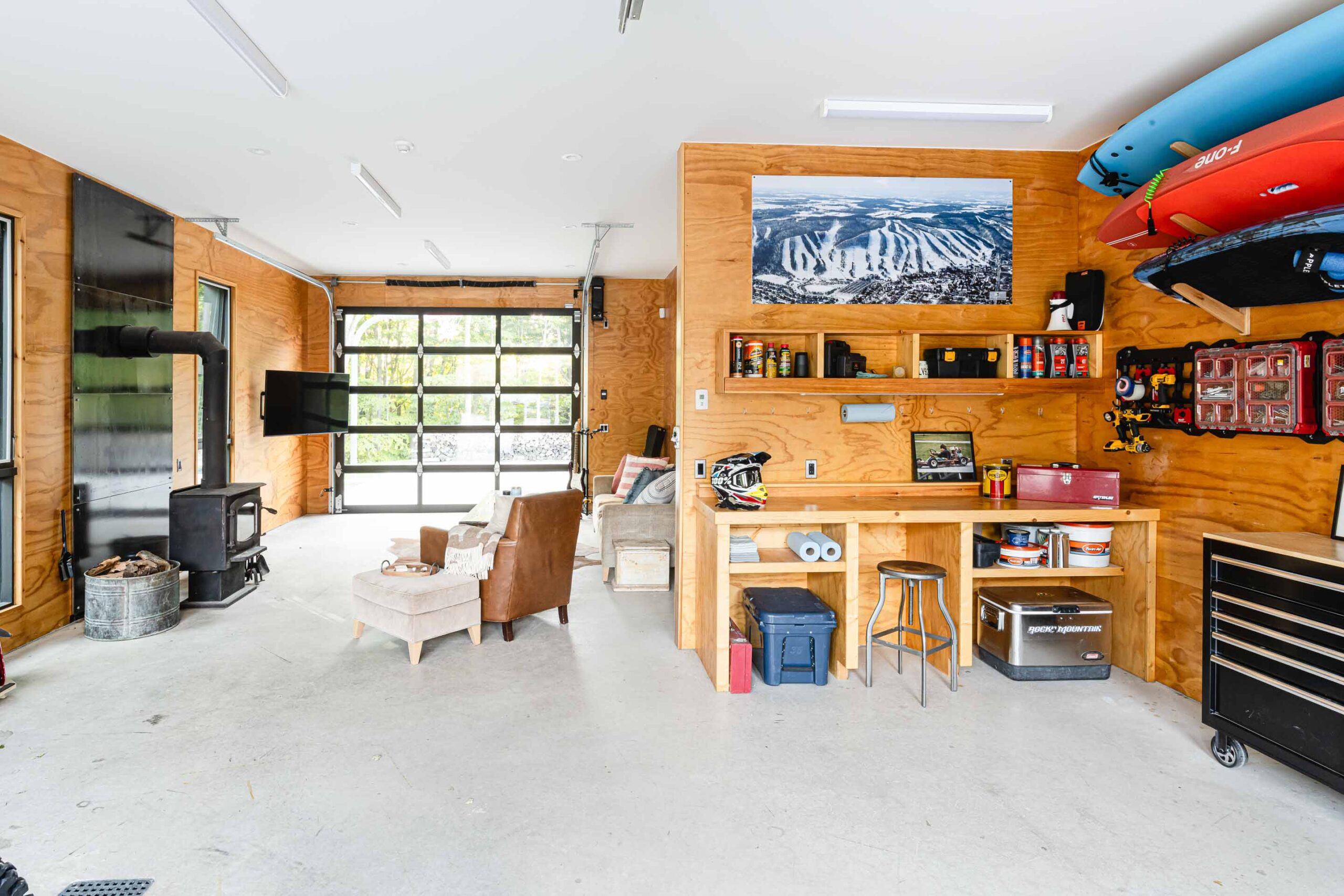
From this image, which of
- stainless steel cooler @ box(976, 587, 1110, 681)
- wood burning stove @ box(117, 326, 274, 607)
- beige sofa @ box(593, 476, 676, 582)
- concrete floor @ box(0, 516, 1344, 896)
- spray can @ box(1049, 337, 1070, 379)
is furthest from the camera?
beige sofa @ box(593, 476, 676, 582)

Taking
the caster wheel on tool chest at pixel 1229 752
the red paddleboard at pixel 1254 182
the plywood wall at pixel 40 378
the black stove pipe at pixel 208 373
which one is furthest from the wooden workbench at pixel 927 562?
the plywood wall at pixel 40 378

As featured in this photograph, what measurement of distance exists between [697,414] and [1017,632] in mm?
1975

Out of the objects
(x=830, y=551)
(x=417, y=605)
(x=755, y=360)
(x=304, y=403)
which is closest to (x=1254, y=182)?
(x=755, y=360)

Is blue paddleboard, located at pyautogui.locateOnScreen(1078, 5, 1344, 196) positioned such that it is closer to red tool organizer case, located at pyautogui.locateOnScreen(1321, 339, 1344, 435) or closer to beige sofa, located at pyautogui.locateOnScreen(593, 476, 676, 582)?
red tool organizer case, located at pyautogui.locateOnScreen(1321, 339, 1344, 435)

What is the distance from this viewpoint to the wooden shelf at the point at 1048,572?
3641 mm

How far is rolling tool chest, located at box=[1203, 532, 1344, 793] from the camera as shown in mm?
2338

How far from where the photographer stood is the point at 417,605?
12.3 ft

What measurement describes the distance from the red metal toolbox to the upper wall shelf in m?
0.44

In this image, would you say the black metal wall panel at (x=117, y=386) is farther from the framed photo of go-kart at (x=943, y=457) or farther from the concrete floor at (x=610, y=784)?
the framed photo of go-kart at (x=943, y=457)

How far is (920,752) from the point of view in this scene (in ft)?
9.29

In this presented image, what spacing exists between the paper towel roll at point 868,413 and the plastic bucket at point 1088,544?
1.07m

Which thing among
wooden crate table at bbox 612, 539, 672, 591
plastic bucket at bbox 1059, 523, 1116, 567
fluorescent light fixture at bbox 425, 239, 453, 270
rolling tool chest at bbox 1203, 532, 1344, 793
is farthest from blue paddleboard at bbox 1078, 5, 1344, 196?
fluorescent light fixture at bbox 425, 239, 453, 270

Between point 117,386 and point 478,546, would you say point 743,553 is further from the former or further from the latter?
point 117,386

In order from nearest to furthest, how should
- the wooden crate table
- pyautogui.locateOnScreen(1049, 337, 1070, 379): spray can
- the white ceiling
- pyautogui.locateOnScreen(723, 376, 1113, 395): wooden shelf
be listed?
the white ceiling
pyautogui.locateOnScreen(723, 376, 1113, 395): wooden shelf
pyautogui.locateOnScreen(1049, 337, 1070, 379): spray can
the wooden crate table
